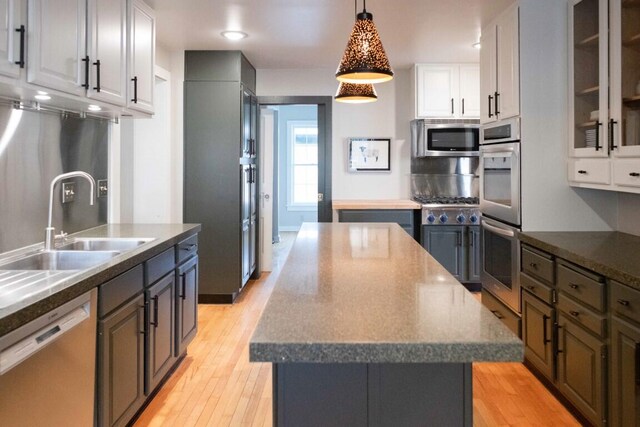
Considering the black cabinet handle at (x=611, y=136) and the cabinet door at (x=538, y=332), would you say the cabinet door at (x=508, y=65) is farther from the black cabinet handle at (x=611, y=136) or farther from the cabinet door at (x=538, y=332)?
the cabinet door at (x=538, y=332)

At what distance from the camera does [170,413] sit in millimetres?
2598

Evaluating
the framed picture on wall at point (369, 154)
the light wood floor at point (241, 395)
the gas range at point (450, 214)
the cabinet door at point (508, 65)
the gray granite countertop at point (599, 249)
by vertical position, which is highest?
the cabinet door at point (508, 65)

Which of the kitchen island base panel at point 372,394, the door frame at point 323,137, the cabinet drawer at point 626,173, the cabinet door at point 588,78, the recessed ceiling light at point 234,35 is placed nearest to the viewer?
the kitchen island base panel at point 372,394

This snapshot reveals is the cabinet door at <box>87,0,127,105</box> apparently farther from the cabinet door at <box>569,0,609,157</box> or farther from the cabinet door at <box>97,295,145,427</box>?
the cabinet door at <box>569,0,609,157</box>

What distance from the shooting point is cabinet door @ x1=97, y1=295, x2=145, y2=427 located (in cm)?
200

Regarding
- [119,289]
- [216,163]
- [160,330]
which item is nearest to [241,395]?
[160,330]

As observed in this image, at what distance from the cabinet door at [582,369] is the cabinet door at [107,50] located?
257 cm

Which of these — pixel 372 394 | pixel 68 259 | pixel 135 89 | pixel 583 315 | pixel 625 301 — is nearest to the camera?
pixel 372 394

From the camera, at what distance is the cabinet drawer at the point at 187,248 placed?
3003 millimetres

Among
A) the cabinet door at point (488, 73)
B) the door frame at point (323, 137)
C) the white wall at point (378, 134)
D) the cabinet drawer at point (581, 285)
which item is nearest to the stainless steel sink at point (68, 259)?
the cabinet drawer at point (581, 285)

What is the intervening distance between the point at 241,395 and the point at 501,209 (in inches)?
79.9

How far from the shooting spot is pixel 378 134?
220 inches

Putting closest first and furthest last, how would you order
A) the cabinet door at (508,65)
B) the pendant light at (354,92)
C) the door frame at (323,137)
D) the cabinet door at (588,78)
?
the cabinet door at (588,78)
the pendant light at (354,92)
the cabinet door at (508,65)
the door frame at (323,137)

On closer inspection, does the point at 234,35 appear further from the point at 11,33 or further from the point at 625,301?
the point at 625,301
